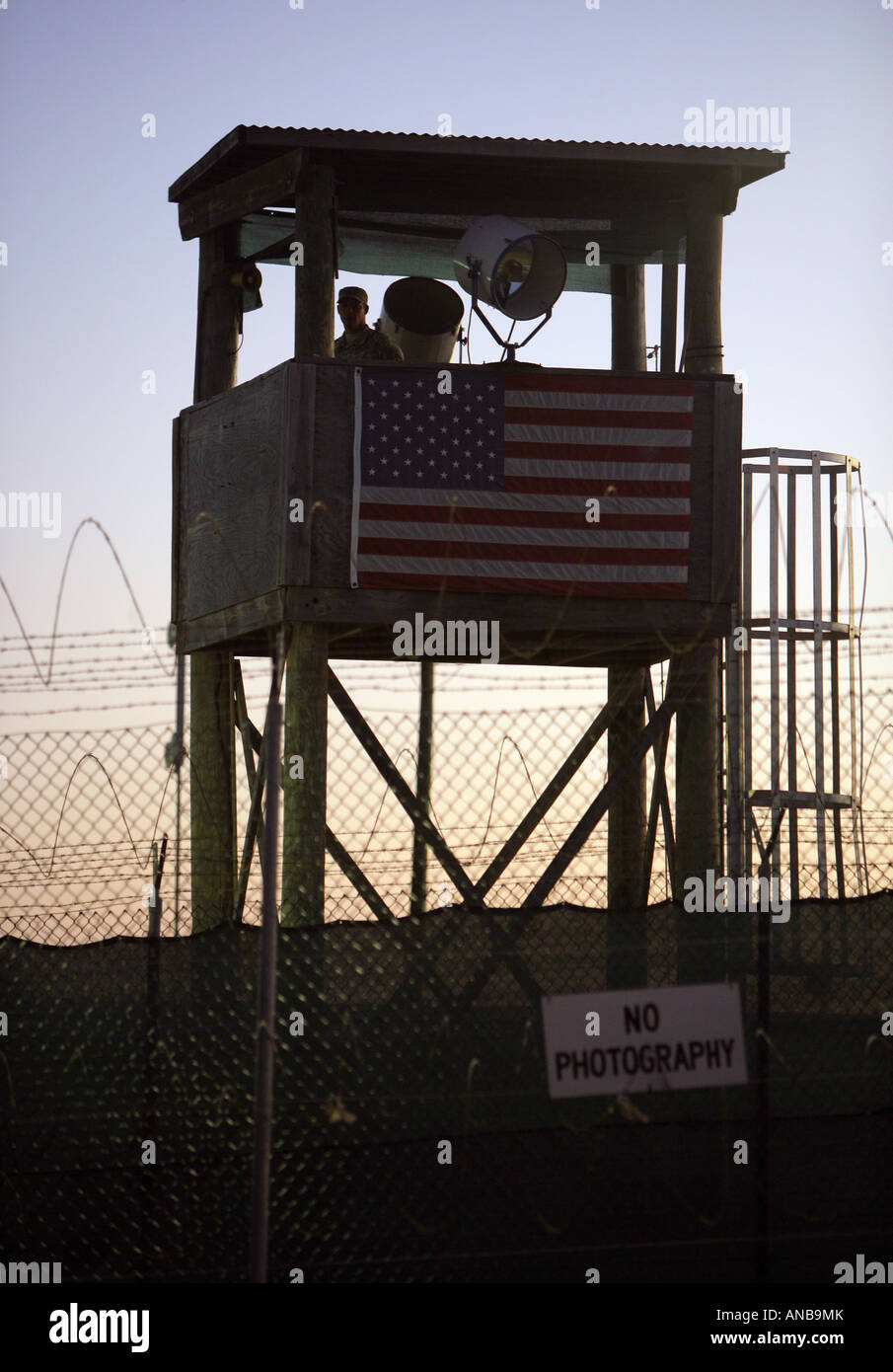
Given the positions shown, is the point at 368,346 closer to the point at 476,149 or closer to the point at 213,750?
the point at 476,149

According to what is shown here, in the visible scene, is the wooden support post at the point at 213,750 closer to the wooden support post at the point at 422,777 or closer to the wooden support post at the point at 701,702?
the wooden support post at the point at 422,777

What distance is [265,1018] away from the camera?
8141 millimetres

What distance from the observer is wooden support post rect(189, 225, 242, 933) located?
16.6m

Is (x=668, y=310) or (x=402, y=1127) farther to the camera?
(x=668, y=310)

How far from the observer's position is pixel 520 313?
49.8 ft

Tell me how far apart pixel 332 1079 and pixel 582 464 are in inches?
257

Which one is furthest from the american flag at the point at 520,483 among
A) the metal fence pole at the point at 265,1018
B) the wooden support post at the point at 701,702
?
the metal fence pole at the point at 265,1018

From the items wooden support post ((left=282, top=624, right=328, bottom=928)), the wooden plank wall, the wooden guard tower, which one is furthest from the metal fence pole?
the wooden plank wall

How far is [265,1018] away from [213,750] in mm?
8621

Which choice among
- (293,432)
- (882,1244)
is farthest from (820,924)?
(293,432)

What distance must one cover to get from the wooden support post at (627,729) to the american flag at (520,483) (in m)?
1.88

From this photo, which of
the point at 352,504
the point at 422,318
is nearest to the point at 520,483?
the point at 352,504

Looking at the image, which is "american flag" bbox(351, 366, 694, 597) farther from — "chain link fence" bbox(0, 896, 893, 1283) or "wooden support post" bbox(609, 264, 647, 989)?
"chain link fence" bbox(0, 896, 893, 1283)

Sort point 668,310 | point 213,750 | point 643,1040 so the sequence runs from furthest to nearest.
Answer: point 668,310 → point 213,750 → point 643,1040
